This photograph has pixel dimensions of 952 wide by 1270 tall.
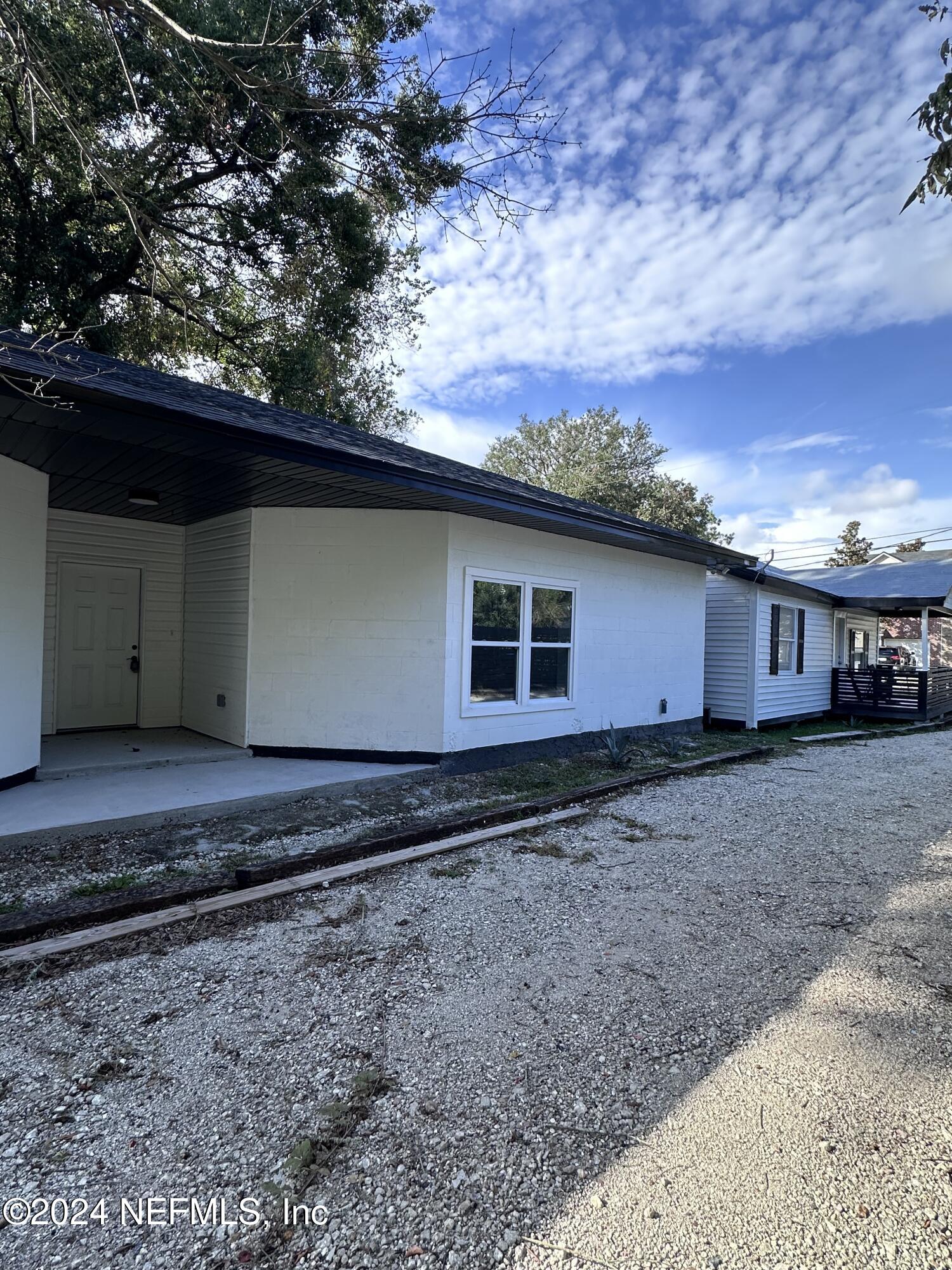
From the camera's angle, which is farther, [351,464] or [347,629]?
[347,629]

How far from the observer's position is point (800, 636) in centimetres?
1364

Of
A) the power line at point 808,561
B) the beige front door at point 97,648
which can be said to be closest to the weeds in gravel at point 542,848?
the beige front door at point 97,648

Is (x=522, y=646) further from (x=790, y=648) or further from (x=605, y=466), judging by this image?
(x=605, y=466)

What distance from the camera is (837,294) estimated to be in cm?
1148

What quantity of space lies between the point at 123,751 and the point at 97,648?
6.33 ft

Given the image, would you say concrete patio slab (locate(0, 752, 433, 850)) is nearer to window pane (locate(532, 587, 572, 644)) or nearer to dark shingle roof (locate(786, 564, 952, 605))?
window pane (locate(532, 587, 572, 644))

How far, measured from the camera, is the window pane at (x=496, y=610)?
730cm

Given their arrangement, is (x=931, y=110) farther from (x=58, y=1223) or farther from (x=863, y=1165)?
(x=58, y=1223)

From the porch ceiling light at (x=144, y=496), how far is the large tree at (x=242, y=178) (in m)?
2.01

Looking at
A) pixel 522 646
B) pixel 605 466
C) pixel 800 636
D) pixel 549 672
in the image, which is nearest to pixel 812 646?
pixel 800 636

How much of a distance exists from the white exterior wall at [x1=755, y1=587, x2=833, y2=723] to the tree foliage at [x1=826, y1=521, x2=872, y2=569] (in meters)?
32.0

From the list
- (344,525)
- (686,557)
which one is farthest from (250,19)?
(686,557)

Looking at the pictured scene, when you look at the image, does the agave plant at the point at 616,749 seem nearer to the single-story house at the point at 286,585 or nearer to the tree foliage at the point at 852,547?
the single-story house at the point at 286,585

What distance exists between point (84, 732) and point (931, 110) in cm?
914
